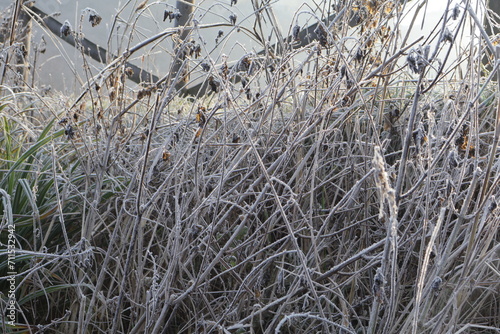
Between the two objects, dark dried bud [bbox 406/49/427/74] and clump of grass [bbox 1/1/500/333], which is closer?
dark dried bud [bbox 406/49/427/74]

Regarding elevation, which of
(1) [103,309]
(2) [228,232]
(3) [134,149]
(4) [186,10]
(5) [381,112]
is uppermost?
(4) [186,10]

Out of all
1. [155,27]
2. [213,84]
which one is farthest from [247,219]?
[155,27]

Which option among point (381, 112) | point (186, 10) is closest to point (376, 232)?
point (381, 112)

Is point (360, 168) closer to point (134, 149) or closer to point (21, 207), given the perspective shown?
point (134, 149)

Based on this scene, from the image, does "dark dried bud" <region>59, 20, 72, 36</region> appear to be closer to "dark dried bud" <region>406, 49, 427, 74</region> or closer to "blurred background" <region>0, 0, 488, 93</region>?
"blurred background" <region>0, 0, 488, 93</region>

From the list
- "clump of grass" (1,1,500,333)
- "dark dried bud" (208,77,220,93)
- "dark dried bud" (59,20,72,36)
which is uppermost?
"dark dried bud" (59,20,72,36)

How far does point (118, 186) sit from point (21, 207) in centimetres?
29

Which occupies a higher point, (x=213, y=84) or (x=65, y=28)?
(x=65, y=28)

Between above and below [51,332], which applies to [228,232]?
above

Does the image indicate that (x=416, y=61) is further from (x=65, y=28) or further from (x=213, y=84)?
(x=65, y=28)

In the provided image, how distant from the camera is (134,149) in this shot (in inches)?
77.0

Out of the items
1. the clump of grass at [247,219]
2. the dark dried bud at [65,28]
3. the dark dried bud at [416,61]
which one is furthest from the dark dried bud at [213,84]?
the dark dried bud at [416,61]

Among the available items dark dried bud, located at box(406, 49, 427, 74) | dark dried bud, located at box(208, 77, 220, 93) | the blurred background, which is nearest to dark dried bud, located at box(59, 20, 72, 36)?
the blurred background

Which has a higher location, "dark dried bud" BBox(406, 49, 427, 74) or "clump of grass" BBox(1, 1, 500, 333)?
"dark dried bud" BBox(406, 49, 427, 74)
